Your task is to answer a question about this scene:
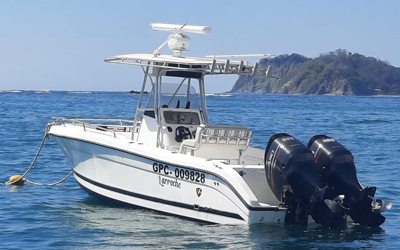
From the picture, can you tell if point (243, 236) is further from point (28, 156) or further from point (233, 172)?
point (28, 156)

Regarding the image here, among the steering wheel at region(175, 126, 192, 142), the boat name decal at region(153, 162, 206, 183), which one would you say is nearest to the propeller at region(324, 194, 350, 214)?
the boat name decal at region(153, 162, 206, 183)

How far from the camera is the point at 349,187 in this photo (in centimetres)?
1063

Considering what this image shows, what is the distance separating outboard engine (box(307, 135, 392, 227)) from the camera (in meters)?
10.5

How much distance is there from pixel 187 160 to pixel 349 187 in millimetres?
2473

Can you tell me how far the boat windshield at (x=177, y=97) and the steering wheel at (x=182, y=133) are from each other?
0.66 meters

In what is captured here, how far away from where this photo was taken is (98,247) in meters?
10.5

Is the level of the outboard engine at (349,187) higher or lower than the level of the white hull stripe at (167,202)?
higher

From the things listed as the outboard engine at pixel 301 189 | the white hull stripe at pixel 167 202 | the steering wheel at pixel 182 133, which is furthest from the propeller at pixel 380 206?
the steering wheel at pixel 182 133

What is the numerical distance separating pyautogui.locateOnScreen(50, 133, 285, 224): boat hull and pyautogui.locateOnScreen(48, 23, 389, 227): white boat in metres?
0.01

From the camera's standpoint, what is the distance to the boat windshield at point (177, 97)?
13.3 meters

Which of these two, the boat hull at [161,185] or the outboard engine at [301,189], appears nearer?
the outboard engine at [301,189]

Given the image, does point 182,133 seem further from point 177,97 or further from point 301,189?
point 301,189

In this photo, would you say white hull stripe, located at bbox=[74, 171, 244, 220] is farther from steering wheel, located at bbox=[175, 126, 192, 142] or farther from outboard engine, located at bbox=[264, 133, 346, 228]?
steering wheel, located at bbox=[175, 126, 192, 142]

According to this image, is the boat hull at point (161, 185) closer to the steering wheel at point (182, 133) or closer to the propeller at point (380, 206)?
the steering wheel at point (182, 133)
